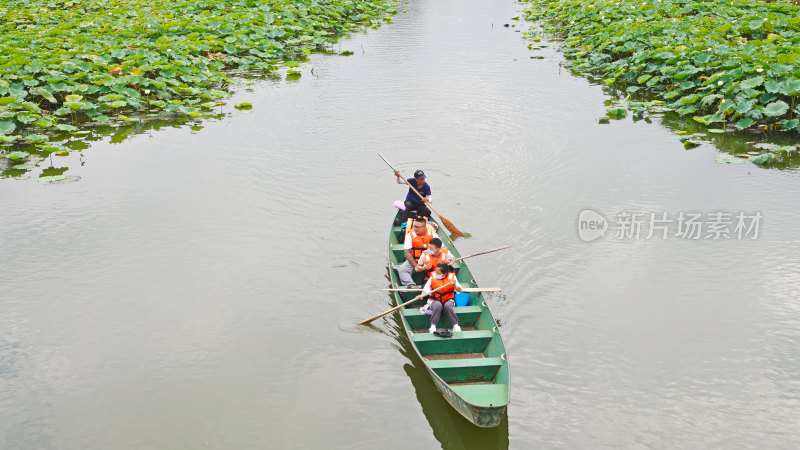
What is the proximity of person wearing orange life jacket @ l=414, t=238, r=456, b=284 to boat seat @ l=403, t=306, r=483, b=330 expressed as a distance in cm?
69

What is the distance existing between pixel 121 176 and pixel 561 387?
38.9 ft

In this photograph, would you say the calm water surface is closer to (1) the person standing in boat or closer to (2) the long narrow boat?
(2) the long narrow boat

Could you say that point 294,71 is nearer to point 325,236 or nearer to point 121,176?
point 121,176

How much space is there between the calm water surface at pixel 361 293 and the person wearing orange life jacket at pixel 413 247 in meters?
0.80

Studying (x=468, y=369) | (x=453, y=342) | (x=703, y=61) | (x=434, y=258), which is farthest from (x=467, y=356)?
(x=703, y=61)

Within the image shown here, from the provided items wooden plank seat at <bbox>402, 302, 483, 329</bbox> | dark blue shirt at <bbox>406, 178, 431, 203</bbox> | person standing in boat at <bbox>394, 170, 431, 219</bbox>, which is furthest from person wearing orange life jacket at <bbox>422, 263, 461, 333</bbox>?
dark blue shirt at <bbox>406, 178, 431, 203</bbox>

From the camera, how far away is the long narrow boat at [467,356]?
7.68 meters

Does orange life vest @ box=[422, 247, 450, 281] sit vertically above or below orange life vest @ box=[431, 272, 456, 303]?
above

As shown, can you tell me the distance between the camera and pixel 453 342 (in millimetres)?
9188

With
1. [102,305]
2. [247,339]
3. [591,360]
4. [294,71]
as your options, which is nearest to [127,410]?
[247,339]

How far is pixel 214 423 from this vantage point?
8430 mm

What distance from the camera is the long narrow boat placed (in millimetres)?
7676

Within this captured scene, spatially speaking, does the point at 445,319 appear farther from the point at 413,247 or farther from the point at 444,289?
the point at 413,247

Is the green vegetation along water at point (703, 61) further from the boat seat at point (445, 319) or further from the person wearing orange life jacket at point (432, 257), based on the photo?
the boat seat at point (445, 319)
